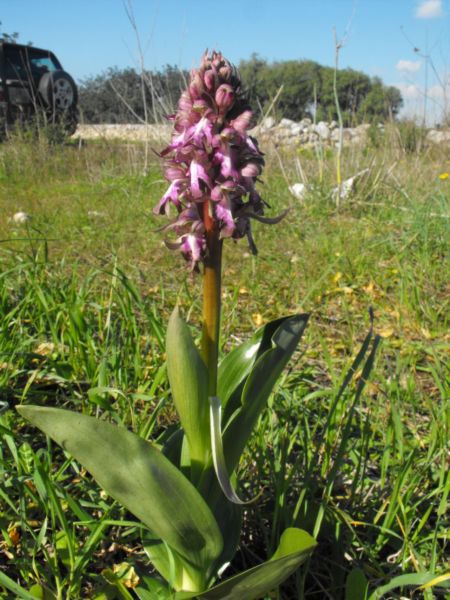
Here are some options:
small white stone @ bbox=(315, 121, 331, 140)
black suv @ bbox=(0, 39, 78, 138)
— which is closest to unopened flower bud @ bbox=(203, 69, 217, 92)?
small white stone @ bbox=(315, 121, 331, 140)

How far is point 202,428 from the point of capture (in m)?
0.97

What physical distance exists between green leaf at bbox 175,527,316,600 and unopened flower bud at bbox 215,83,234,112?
68 cm

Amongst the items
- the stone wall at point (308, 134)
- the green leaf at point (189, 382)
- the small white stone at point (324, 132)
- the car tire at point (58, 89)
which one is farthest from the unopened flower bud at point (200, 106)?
the car tire at point (58, 89)

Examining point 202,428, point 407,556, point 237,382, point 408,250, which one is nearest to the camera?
point 202,428

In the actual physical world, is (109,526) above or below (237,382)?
below

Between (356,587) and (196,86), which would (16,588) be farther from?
(196,86)

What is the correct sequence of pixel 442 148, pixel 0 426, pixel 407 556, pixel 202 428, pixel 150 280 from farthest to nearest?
1. pixel 442 148
2. pixel 150 280
3. pixel 0 426
4. pixel 407 556
5. pixel 202 428

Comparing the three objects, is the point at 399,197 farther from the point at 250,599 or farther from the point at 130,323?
the point at 250,599

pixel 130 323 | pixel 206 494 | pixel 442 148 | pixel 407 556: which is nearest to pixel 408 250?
pixel 130 323

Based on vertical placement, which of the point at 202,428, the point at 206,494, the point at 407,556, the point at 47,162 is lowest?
the point at 407,556

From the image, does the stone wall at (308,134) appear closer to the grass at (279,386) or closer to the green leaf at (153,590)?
the grass at (279,386)

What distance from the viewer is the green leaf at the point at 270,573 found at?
867 millimetres

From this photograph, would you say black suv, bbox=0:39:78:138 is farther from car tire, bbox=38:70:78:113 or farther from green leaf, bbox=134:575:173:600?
green leaf, bbox=134:575:173:600

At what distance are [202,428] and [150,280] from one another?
82.0 inches
